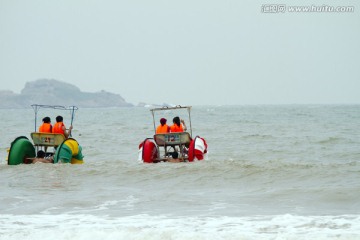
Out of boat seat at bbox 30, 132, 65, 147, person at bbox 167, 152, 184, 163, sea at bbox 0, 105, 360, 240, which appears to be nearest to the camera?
sea at bbox 0, 105, 360, 240

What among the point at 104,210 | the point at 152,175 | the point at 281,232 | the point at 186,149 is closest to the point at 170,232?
the point at 281,232

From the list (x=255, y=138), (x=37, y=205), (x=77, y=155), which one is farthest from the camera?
(x=255, y=138)

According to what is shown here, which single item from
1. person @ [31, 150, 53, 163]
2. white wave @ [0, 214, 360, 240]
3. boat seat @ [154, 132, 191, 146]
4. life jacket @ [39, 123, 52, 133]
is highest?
life jacket @ [39, 123, 52, 133]

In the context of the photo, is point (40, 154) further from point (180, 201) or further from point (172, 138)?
point (180, 201)

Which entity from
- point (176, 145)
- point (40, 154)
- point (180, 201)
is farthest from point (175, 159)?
point (180, 201)

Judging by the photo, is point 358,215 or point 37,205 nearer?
point 358,215

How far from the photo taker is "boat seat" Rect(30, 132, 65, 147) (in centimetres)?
1630

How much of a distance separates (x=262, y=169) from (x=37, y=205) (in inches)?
247

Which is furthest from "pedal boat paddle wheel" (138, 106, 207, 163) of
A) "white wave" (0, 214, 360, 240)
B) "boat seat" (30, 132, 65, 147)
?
"white wave" (0, 214, 360, 240)

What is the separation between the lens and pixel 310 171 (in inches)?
605

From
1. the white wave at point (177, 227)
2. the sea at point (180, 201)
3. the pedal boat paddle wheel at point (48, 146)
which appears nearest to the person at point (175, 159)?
the sea at point (180, 201)

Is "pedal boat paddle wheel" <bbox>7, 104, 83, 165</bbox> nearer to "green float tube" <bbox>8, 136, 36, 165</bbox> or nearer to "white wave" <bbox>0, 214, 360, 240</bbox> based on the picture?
"green float tube" <bbox>8, 136, 36, 165</bbox>

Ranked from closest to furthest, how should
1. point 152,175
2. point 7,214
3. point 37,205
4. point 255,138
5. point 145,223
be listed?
point 145,223 < point 7,214 < point 37,205 < point 152,175 < point 255,138

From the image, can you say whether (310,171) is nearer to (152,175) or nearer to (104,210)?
(152,175)
